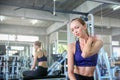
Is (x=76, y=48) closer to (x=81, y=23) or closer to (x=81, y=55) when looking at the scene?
(x=81, y=55)

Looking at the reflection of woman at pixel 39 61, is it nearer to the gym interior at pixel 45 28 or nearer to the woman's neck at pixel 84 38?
the gym interior at pixel 45 28

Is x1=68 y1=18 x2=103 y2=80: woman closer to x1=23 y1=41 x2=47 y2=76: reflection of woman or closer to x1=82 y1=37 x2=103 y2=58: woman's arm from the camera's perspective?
x1=82 y1=37 x2=103 y2=58: woman's arm

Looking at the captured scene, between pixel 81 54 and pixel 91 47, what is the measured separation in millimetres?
81

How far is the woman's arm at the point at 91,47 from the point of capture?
1180mm

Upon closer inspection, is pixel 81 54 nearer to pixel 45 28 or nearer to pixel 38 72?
pixel 38 72

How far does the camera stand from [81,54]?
1215 mm

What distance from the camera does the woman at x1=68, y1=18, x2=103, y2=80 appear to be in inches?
47.4

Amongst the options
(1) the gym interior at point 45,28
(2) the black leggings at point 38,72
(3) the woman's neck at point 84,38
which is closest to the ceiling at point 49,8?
(1) the gym interior at point 45,28

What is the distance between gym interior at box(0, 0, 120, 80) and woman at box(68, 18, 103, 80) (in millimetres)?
5117

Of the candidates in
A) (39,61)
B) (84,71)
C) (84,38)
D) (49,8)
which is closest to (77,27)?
(84,38)

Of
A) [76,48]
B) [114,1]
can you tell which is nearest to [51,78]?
[114,1]

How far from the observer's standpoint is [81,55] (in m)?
1.21

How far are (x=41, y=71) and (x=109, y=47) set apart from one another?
7361 millimetres

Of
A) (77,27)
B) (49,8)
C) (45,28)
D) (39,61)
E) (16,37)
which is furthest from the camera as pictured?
(45,28)
